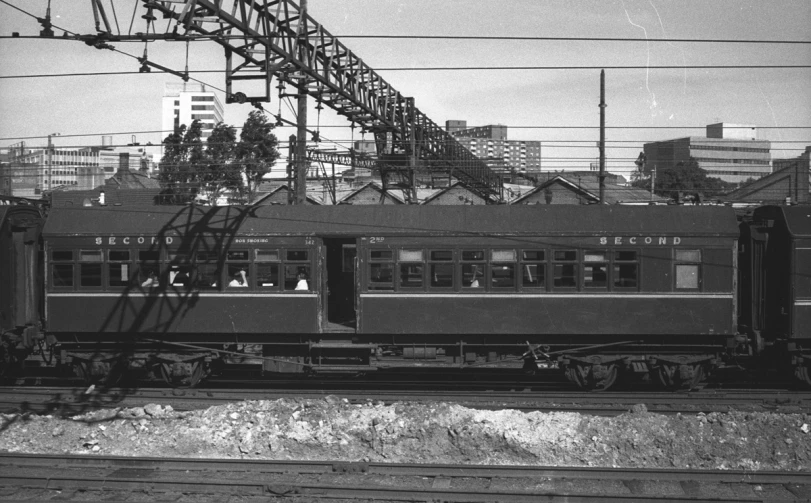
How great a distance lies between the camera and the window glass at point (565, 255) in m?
15.4

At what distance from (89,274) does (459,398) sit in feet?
28.4

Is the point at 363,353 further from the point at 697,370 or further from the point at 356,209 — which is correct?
the point at 697,370

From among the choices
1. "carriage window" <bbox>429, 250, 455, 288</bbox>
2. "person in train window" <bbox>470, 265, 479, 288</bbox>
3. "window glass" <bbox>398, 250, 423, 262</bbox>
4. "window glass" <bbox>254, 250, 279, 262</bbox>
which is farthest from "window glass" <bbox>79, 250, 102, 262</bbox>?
"person in train window" <bbox>470, 265, 479, 288</bbox>

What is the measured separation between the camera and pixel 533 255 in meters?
15.4

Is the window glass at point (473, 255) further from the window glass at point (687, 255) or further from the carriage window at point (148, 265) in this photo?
the carriage window at point (148, 265)

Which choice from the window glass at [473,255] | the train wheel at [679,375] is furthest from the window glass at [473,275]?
the train wheel at [679,375]

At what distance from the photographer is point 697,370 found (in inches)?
610

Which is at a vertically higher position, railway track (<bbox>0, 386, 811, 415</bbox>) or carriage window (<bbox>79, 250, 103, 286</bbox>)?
carriage window (<bbox>79, 250, 103, 286</bbox>)

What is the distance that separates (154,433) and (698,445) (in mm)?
9723

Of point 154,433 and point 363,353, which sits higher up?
point 363,353

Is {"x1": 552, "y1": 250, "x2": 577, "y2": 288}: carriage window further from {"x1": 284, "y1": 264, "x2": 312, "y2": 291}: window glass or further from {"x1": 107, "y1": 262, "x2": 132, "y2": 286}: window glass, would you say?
{"x1": 107, "y1": 262, "x2": 132, "y2": 286}: window glass

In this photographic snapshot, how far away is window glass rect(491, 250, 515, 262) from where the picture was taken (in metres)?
15.4

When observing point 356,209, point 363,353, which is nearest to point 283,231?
point 356,209

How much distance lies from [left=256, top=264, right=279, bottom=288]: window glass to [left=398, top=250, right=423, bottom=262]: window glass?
2.77 meters
